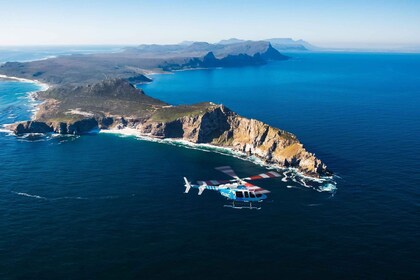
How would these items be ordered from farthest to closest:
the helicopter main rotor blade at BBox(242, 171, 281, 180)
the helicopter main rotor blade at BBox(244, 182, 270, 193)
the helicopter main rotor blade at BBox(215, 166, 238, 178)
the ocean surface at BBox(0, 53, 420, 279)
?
the helicopter main rotor blade at BBox(215, 166, 238, 178), the helicopter main rotor blade at BBox(242, 171, 281, 180), the helicopter main rotor blade at BBox(244, 182, 270, 193), the ocean surface at BBox(0, 53, 420, 279)

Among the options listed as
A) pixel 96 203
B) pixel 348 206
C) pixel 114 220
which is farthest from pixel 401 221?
pixel 96 203

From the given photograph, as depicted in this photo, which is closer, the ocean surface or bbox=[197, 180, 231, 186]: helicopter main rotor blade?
the ocean surface

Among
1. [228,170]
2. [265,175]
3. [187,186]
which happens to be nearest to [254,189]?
[265,175]

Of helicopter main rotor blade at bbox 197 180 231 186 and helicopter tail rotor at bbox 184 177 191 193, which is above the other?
helicopter tail rotor at bbox 184 177 191 193

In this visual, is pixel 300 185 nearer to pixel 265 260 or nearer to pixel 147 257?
pixel 265 260

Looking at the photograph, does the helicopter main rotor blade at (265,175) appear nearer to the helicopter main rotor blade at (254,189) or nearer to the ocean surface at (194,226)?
the ocean surface at (194,226)

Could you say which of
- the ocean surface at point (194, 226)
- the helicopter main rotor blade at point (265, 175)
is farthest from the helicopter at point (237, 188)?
the ocean surface at point (194, 226)

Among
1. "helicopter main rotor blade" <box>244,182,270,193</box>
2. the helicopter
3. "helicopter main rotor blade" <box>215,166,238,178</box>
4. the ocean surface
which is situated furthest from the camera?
"helicopter main rotor blade" <box>215,166,238,178</box>

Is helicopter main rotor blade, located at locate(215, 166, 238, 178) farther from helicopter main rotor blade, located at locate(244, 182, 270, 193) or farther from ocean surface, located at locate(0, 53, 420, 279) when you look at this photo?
helicopter main rotor blade, located at locate(244, 182, 270, 193)

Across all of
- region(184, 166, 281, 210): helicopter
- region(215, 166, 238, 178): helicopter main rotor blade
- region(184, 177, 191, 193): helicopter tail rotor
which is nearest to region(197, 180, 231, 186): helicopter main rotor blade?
region(184, 166, 281, 210): helicopter
